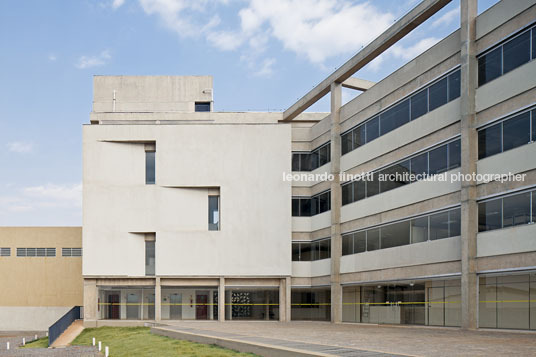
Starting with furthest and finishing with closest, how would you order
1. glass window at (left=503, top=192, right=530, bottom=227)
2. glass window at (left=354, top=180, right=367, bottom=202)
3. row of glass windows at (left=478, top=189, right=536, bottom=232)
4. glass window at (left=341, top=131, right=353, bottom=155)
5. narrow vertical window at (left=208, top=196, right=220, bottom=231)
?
narrow vertical window at (left=208, top=196, right=220, bottom=231) < glass window at (left=341, top=131, right=353, bottom=155) < glass window at (left=354, top=180, right=367, bottom=202) < glass window at (left=503, top=192, right=530, bottom=227) < row of glass windows at (left=478, top=189, right=536, bottom=232)

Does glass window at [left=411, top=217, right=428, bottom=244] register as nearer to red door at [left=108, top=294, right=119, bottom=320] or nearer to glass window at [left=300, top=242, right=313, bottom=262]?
glass window at [left=300, top=242, right=313, bottom=262]

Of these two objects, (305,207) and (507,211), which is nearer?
(507,211)

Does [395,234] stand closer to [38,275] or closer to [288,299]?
[288,299]

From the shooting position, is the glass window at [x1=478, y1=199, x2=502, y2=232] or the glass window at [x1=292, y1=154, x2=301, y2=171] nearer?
the glass window at [x1=478, y1=199, x2=502, y2=232]

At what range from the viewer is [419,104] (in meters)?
34.6

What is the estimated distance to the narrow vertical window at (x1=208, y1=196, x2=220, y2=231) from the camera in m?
47.3

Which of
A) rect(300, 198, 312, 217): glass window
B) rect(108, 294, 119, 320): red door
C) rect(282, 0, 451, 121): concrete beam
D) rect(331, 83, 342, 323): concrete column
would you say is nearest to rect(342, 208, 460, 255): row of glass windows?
rect(331, 83, 342, 323): concrete column

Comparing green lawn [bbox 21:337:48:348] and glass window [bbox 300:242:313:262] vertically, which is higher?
glass window [bbox 300:242:313:262]

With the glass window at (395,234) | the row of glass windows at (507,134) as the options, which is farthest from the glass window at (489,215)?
the glass window at (395,234)

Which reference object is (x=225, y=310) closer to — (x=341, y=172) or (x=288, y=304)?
(x=288, y=304)

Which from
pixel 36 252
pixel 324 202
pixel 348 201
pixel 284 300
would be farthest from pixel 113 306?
pixel 348 201

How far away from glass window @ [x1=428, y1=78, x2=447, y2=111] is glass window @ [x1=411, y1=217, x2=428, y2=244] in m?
6.13

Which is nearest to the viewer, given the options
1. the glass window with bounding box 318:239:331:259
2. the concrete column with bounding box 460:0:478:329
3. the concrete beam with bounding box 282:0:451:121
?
the concrete column with bounding box 460:0:478:329

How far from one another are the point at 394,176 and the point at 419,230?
164 inches
